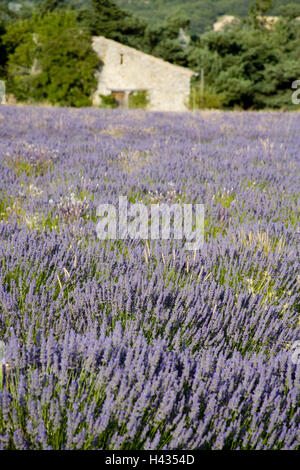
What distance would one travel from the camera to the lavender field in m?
1.24

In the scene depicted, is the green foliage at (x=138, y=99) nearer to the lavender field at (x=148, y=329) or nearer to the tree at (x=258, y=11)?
the tree at (x=258, y=11)

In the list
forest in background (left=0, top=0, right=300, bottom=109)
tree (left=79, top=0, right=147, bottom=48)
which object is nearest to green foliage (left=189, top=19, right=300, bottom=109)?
forest in background (left=0, top=0, right=300, bottom=109)

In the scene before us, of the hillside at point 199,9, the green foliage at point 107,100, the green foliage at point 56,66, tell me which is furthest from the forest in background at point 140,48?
the hillside at point 199,9

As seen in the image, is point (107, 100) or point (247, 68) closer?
point (107, 100)

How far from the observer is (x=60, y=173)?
14.8 ft

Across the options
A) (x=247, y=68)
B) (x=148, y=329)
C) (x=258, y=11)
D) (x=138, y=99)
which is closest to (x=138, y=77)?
(x=138, y=99)

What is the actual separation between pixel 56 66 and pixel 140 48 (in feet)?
46.0

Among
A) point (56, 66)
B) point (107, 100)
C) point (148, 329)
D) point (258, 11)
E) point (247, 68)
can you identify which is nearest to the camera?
point (148, 329)

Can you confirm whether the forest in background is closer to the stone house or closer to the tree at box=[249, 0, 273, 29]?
the stone house

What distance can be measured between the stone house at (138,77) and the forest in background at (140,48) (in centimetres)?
106

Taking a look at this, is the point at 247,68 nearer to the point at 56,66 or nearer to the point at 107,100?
the point at 107,100

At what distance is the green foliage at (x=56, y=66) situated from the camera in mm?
32281

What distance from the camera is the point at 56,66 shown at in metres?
32.4

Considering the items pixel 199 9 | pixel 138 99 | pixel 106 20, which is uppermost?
pixel 199 9
